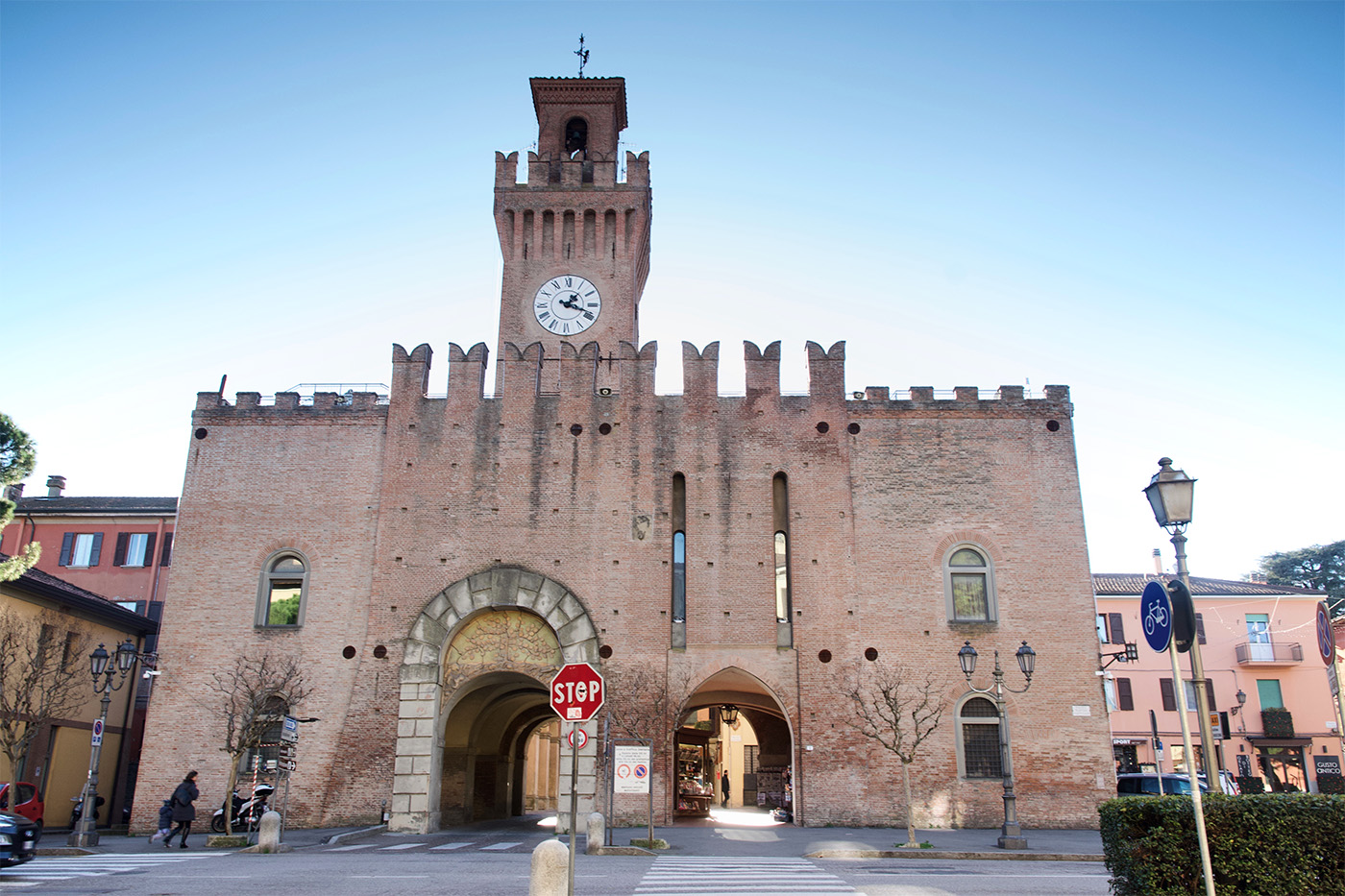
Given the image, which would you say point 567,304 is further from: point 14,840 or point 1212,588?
point 1212,588

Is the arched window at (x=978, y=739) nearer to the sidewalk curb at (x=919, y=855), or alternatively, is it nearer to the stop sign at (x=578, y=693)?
the sidewalk curb at (x=919, y=855)

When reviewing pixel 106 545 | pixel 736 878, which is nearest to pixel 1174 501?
pixel 736 878

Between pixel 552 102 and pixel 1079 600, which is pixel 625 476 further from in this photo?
pixel 552 102

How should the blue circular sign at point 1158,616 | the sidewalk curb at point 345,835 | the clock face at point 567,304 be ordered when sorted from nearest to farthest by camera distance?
the blue circular sign at point 1158,616
the sidewalk curb at point 345,835
the clock face at point 567,304

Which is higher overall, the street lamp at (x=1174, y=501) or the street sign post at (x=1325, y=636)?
the street lamp at (x=1174, y=501)

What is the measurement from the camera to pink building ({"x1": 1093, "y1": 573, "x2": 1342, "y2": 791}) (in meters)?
41.9

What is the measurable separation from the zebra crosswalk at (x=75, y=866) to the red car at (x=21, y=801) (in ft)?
11.0

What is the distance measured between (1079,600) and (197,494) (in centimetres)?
2414

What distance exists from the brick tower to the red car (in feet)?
56.6

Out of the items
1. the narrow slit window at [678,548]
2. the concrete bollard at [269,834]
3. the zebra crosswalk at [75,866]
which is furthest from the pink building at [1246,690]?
the zebra crosswalk at [75,866]

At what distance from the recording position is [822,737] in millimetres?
24562

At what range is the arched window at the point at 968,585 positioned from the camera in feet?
85.3

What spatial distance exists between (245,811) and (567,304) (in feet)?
59.1

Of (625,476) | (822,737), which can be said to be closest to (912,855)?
(822,737)
